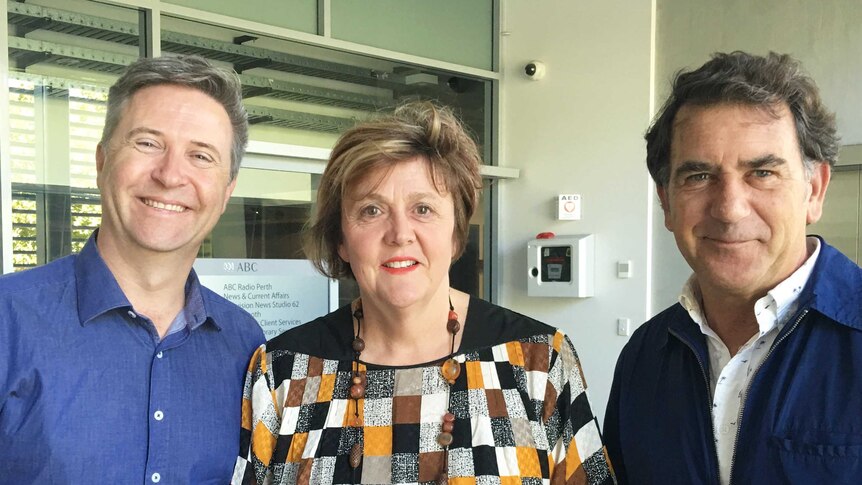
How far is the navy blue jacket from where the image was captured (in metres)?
1.69

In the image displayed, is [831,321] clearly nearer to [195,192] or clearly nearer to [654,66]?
[195,192]

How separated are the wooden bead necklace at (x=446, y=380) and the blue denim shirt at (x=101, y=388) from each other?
353 mm

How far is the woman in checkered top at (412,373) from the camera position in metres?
2.02

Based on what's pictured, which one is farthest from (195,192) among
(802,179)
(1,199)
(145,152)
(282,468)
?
(1,199)

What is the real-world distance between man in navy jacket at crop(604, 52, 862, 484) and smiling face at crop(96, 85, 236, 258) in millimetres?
1195

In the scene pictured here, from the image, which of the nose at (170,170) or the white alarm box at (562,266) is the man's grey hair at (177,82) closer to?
the nose at (170,170)

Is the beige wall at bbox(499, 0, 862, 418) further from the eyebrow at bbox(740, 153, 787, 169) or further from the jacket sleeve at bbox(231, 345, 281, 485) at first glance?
the jacket sleeve at bbox(231, 345, 281, 485)

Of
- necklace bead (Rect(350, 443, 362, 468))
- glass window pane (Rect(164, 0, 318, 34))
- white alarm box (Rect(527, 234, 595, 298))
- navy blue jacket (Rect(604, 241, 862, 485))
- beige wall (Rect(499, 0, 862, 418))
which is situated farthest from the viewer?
white alarm box (Rect(527, 234, 595, 298))

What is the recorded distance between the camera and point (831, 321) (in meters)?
1.75

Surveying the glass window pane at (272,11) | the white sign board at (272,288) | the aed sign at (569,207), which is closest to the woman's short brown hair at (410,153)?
the white sign board at (272,288)

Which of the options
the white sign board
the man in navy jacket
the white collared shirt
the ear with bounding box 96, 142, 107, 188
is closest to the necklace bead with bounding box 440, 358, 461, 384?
the man in navy jacket

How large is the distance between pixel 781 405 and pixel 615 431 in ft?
1.79

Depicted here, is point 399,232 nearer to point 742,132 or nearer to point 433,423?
point 433,423

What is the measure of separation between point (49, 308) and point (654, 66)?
16.3 ft
